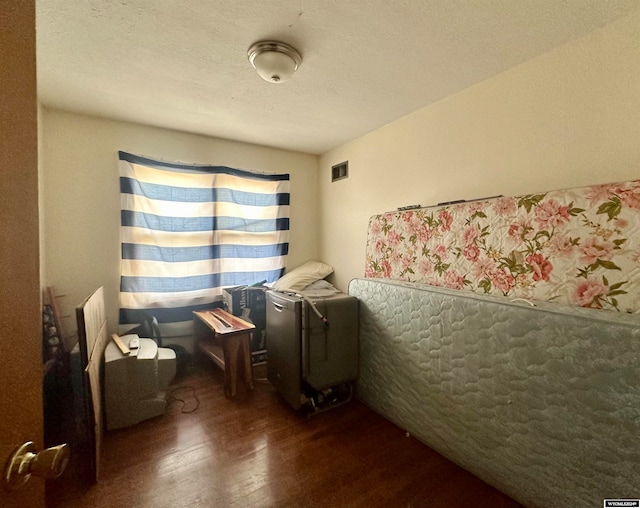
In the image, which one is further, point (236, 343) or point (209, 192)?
point (209, 192)

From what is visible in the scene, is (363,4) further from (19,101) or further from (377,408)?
(377,408)

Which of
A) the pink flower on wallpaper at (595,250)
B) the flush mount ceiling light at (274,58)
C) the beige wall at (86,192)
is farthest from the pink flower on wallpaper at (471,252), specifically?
the beige wall at (86,192)

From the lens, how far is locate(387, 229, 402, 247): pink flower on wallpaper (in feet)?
6.88

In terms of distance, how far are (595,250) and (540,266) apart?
0.21m

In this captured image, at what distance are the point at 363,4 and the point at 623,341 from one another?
170 centimetres

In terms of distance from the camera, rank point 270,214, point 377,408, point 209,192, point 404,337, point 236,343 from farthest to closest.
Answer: point 270,214 < point 209,192 < point 236,343 < point 377,408 < point 404,337

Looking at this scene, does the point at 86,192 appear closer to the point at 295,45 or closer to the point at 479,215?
the point at 295,45

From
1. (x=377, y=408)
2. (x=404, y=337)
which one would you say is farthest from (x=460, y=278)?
(x=377, y=408)

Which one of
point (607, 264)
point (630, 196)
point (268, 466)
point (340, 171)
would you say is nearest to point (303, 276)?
point (340, 171)

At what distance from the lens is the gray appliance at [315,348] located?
1.95 metres

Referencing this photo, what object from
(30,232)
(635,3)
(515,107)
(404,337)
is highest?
(635,3)

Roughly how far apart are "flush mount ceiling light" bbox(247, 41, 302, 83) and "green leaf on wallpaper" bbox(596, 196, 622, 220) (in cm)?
163

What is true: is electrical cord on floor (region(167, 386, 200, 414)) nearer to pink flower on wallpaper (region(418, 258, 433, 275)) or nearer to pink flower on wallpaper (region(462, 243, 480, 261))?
pink flower on wallpaper (region(418, 258, 433, 275))

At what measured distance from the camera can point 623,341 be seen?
1021 mm
